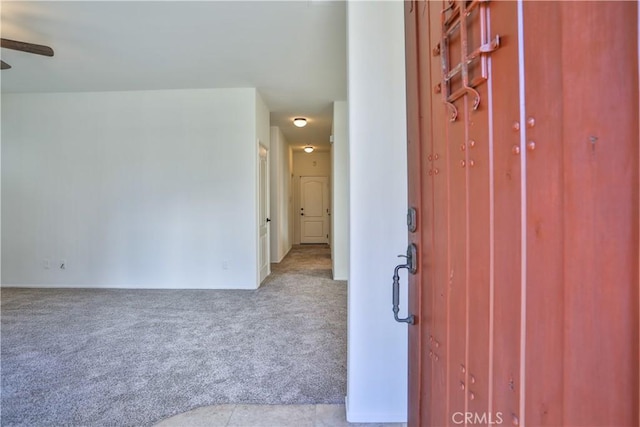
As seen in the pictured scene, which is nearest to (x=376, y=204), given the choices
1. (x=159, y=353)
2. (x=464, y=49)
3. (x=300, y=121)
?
(x=464, y=49)

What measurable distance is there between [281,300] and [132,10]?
10.2ft

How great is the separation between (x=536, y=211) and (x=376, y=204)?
3.73 feet

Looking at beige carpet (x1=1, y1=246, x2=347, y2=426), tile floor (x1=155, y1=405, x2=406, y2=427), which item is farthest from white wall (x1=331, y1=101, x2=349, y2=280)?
tile floor (x1=155, y1=405, x2=406, y2=427)

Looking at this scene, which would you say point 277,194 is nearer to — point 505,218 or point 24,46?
point 24,46

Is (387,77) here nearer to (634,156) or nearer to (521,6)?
(521,6)

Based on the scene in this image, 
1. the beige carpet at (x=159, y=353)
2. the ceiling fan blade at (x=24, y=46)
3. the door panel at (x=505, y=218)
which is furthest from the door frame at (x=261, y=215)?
the door panel at (x=505, y=218)

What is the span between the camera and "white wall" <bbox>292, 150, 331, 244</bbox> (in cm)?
953

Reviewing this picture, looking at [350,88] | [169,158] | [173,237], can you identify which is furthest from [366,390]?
[169,158]

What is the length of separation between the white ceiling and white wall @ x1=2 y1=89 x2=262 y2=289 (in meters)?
0.37

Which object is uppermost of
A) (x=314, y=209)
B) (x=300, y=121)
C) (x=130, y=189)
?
(x=300, y=121)

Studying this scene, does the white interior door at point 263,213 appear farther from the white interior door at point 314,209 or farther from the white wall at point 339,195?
the white interior door at point 314,209

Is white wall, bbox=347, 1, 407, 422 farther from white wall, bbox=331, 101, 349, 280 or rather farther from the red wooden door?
white wall, bbox=331, 101, 349, 280

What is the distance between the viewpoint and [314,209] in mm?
9742

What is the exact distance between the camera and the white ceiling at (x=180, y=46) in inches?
101
